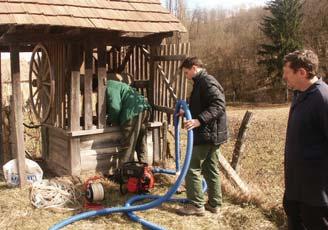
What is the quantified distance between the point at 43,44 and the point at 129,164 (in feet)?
8.35

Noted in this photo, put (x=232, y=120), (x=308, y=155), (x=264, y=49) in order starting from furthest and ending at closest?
(x=264, y=49)
(x=232, y=120)
(x=308, y=155)

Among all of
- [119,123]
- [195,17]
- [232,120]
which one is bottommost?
[232,120]

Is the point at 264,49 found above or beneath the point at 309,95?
above

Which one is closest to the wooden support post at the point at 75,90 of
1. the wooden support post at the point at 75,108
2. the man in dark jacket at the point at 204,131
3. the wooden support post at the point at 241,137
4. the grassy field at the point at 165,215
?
the wooden support post at the point at 75,108

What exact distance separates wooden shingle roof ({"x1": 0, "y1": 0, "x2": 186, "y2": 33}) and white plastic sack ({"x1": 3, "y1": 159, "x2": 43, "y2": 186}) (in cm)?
212

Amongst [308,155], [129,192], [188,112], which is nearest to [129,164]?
[129,192]

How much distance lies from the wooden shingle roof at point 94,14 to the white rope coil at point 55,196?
2273mm

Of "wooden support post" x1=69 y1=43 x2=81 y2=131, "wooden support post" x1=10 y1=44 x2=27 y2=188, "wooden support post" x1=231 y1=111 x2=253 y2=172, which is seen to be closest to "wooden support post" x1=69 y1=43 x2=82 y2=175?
"wooden support post" x1=69 y1=43 x2=81 y2=131

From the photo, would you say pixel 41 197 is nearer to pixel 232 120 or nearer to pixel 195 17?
pixel 232 120

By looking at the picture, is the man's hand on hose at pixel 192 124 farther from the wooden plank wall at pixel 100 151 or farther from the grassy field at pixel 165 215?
the wooden plank wall at pixel 100 151

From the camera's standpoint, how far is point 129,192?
6301mm

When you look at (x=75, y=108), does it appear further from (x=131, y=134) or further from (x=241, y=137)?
(x=241, y=137)

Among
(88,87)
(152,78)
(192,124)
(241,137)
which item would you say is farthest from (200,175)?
(152,78)

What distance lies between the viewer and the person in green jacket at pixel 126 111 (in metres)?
6.87
